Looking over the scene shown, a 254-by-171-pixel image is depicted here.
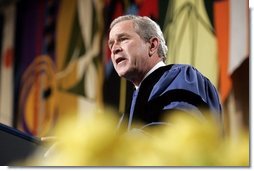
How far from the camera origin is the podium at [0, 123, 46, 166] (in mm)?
1669

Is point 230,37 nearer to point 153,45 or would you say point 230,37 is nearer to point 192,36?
point 192,36

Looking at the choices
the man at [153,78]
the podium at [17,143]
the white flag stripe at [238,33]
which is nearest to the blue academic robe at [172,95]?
the man at [153,78]

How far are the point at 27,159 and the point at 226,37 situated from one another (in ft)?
2.52

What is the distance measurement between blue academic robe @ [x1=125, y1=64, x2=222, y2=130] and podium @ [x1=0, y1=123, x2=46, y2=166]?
1.03 feet

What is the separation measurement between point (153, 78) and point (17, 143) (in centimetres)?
48

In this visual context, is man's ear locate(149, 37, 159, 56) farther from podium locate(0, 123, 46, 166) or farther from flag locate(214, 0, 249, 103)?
podium locate(0, 123, 46, 166)

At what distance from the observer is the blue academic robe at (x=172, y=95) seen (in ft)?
5.82

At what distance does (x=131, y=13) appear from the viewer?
2.08 metres

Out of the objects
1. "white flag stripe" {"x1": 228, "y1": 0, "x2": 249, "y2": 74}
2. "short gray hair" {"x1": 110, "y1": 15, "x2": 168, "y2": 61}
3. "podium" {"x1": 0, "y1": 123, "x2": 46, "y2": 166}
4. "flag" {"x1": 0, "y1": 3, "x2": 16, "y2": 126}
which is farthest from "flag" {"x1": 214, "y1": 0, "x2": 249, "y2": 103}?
"flag" {"x1": 0, "y1": 3, "x2": 16, "y2": 126}

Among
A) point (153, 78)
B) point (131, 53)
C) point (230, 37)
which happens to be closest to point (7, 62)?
point (131, 53)

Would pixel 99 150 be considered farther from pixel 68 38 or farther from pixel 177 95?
pixel 68 38

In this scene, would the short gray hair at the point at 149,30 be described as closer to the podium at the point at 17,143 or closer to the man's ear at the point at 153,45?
the man's ear at the point at 153,45

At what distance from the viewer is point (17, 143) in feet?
5.49

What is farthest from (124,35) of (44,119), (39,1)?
(39,1)
